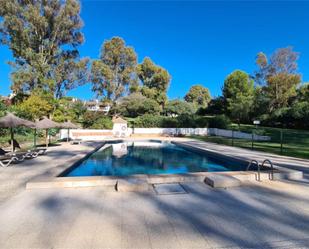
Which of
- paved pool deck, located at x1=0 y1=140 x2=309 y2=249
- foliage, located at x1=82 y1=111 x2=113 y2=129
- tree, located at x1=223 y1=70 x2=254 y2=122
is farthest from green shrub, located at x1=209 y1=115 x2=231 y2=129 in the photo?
paved pool deck, located at x1=0 y1=140 x2=309 y2=249

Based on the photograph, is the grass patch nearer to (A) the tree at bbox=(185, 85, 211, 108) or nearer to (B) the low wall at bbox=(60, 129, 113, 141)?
(B) the low wall at bbox=(60, 129, 113, 141)

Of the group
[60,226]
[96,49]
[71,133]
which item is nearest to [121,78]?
[96,49]

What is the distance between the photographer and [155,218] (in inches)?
113

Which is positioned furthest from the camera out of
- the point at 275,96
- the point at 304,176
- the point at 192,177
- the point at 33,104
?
the point at 275,96

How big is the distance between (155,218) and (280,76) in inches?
1081

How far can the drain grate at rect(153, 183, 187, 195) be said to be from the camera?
401cm

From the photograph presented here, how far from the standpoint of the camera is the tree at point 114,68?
2588 cm

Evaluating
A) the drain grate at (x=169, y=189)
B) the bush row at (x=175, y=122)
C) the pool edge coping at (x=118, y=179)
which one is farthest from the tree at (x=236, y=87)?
the drain grate at (x=169, y=189)

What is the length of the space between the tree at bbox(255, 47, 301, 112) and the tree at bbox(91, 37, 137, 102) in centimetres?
1905

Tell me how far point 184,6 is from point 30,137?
50.8ft

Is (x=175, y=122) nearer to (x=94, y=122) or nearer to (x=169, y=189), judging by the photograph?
(x=94, y=122)

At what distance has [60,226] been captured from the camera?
8.64ft

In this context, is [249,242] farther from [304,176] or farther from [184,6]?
[184,6]

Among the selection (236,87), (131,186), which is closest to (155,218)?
(131,186)
